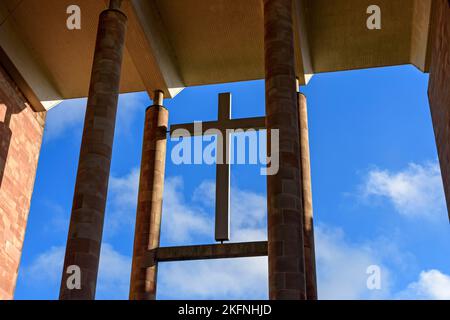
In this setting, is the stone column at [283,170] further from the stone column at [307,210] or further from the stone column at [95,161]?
the stone column at [307,210]

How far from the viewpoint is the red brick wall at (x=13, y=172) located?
864 inches

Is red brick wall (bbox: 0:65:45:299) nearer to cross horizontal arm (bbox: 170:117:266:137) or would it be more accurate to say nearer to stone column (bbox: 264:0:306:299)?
cross horizontal arm (bbox: 170:117:266:137)

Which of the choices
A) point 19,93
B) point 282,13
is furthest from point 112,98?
point 19,93

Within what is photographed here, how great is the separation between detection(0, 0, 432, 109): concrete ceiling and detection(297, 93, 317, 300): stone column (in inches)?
77.1

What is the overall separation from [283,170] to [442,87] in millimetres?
5701

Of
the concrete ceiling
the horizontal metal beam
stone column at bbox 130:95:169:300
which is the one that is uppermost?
the concrete ceiling

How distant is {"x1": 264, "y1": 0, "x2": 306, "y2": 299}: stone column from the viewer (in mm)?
13547

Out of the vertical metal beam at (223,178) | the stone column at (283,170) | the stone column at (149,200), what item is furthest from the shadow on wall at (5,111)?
the stone column at (283,170)

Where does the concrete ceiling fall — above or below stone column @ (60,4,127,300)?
above

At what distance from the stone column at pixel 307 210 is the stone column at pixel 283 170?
573cm

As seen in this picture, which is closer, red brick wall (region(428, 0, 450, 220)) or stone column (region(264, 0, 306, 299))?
stone column (region(264, 0, 306, 299))

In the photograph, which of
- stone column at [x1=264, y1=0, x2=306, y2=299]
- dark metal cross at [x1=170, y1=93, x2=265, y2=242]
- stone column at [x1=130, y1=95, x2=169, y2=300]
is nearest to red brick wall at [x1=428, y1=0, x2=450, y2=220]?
stone column at [x1=264, y1=0, x2=306, y2=299]

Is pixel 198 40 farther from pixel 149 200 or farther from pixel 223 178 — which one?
pixel 149 200
